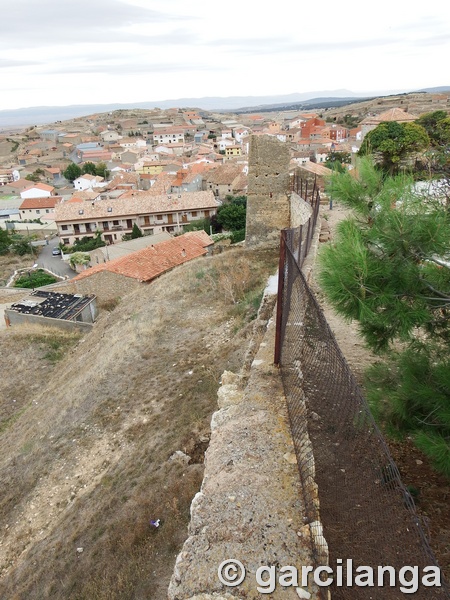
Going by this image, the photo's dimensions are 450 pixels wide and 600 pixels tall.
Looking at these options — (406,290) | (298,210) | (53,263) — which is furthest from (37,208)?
(406,290)

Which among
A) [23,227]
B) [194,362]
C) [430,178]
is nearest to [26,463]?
[194,362]

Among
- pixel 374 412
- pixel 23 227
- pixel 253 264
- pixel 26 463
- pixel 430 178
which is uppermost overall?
pixel 430 178

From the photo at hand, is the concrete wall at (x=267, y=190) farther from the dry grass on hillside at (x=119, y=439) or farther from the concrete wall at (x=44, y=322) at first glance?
the concrete wall at (x=44, y=322)

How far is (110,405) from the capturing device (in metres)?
9.63

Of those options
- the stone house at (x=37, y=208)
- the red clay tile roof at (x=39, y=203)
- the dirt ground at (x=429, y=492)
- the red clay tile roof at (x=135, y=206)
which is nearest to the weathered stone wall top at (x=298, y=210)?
the dirt ground at (x=429, y=492)

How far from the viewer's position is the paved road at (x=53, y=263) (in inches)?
1403

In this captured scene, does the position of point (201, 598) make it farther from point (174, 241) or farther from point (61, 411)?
point (174, 241)

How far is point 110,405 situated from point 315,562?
758 cm

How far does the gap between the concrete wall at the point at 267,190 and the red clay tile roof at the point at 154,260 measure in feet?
24.0

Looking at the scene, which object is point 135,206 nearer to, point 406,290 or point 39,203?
point 39,203

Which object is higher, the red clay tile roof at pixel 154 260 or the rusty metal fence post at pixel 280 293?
the rusty metal fence post at pixel 280 293

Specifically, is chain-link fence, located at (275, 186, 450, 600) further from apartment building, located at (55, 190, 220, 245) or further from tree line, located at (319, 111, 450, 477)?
apartment building, located at (55, 190, 220, 245)

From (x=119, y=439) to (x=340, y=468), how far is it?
568 cm

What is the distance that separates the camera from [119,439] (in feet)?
27.5
